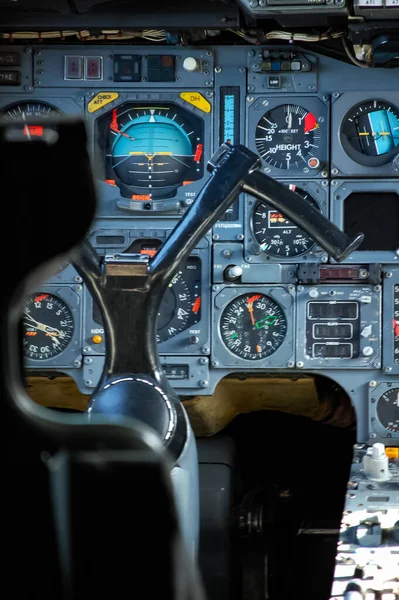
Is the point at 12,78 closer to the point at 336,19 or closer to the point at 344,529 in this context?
the point at 336,19

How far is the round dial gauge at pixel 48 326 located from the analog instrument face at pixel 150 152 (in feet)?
2.59

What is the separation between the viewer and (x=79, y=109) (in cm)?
667

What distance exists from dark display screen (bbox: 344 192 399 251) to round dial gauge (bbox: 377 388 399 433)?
86cm

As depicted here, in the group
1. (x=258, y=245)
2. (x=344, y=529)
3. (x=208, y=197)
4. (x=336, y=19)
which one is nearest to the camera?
(x=208, y=197)

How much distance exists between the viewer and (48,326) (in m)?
6.62

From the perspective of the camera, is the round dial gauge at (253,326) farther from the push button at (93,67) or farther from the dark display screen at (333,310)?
the push button at (93,67)

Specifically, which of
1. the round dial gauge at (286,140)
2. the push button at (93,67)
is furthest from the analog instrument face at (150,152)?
the round dial gauge at (286,140)

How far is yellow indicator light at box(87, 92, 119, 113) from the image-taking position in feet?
21.9

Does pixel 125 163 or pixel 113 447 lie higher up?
pixel 125 163

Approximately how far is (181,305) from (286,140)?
1.17 metres

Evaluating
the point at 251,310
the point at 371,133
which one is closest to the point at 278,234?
the point at 251,310

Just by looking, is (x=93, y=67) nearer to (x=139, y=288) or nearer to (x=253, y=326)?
(x=253, y=326)

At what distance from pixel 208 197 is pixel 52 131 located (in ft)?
7.91

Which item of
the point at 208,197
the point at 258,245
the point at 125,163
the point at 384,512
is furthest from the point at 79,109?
the point at 208,197
